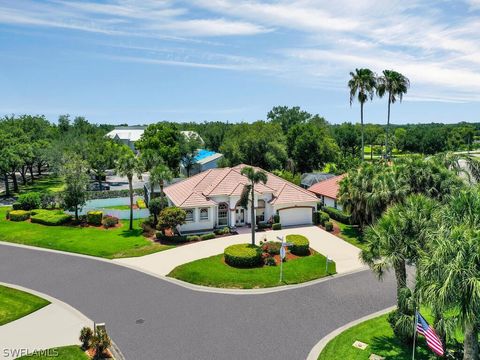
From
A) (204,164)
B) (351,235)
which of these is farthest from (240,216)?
(204,164)

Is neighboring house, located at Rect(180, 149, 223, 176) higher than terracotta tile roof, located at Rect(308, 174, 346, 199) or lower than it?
higher

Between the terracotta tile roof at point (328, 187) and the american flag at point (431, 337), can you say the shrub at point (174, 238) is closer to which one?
the terracotta tile roof at point (328, 187)

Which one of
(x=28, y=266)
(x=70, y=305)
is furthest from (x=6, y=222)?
(x=70, y=305)

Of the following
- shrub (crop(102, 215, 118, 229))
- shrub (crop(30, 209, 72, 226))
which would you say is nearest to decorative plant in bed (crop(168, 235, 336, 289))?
shrub (crop(102, 215, 118, 229))

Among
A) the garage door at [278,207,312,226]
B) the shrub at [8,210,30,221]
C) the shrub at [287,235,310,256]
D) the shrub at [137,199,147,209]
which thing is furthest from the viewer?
the shrub at [137,199,147,209]

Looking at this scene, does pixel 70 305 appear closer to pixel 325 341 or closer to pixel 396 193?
pixel 325 341

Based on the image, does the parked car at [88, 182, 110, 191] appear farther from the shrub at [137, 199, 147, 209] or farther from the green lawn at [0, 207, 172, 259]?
the green lawn at [0, 207, 172, 259]

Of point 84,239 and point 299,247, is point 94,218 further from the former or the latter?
point 299,247
